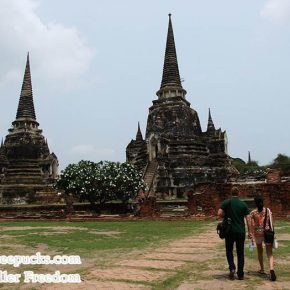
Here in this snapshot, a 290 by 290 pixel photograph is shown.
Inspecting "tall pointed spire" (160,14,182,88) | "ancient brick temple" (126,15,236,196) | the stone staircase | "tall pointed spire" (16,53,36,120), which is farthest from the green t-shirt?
"tall pointed spire" (16,53,36,120)

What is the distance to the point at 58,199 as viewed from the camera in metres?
40.7

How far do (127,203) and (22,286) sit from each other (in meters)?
24.8

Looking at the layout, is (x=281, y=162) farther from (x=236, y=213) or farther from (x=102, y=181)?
(x=236, y=213)

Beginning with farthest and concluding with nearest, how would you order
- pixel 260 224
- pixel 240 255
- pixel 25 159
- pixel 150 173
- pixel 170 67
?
pixel 170 67 → pixel 25 159 → pixel 150 173 → pixel 260 224 → pixel 240 255

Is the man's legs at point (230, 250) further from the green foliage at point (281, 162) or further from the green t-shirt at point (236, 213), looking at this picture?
the green foliage at point (281, 162)

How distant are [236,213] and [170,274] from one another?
1.52 meters

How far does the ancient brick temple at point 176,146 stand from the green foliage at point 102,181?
781cm

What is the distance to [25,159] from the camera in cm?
4666

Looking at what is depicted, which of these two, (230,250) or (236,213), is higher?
(236,213)

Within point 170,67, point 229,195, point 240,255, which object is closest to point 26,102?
point 170,67

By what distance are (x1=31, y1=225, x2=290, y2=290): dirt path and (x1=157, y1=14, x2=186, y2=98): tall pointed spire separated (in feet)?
Result: 123

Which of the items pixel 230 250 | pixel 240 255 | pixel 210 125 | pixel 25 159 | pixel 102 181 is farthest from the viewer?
pixel 210 125

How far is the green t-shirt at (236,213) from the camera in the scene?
725 centimetres

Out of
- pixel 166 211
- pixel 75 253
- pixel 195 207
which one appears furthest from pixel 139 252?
pixel 166 211
